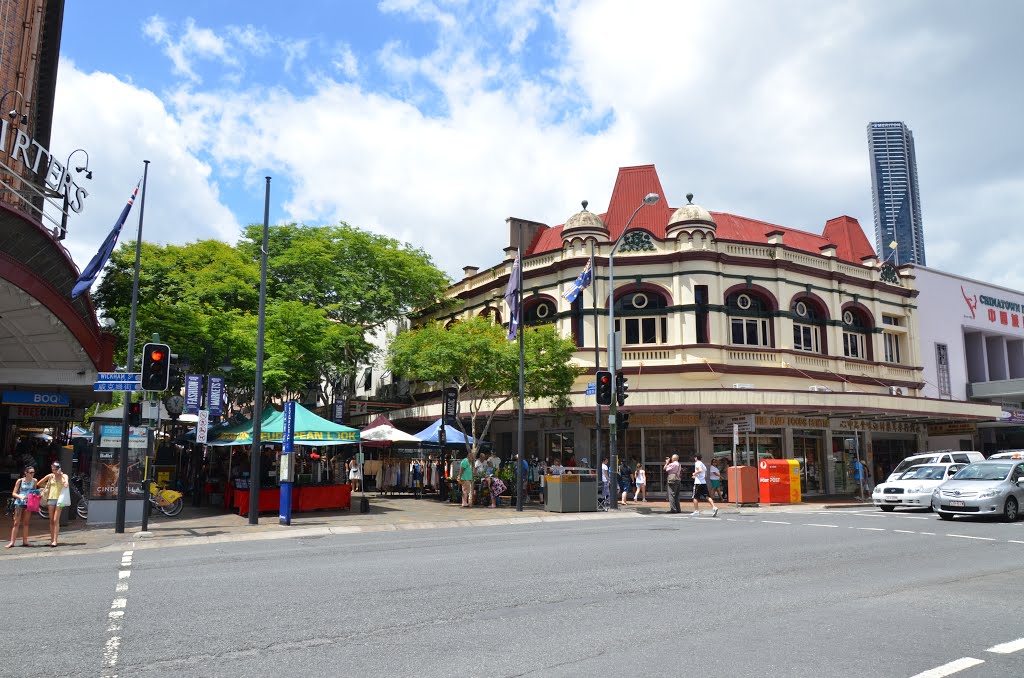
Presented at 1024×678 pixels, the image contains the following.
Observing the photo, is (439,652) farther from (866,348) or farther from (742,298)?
(866,348)

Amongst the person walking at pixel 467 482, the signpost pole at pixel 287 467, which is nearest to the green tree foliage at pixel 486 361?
the person walking at pixel 467 482

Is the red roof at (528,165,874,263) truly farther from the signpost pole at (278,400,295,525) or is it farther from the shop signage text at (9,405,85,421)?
the shop signage text at (9,405,85,421)

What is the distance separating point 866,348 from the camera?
3550 cm

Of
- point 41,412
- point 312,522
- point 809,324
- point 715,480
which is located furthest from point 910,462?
point 41,412

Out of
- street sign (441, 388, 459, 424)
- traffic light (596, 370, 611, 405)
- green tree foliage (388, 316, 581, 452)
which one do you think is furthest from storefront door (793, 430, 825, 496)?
street sign (441, 388, 459, 424)

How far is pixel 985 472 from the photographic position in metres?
19.8

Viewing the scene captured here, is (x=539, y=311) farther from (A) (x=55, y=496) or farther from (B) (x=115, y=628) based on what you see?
(B) (x=115, y=628)

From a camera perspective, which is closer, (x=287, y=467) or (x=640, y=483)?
(x=287, y=467)

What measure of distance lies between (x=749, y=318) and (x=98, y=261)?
24.0 m

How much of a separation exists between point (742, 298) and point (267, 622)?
28.0m

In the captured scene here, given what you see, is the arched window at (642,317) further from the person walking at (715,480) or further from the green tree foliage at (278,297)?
the green tree foliage at (278,297)

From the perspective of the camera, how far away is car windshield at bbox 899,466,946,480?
23109mm

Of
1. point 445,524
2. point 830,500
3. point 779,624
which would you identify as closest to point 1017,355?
point 830,500

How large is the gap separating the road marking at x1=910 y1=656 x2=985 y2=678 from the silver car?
46.7ft
